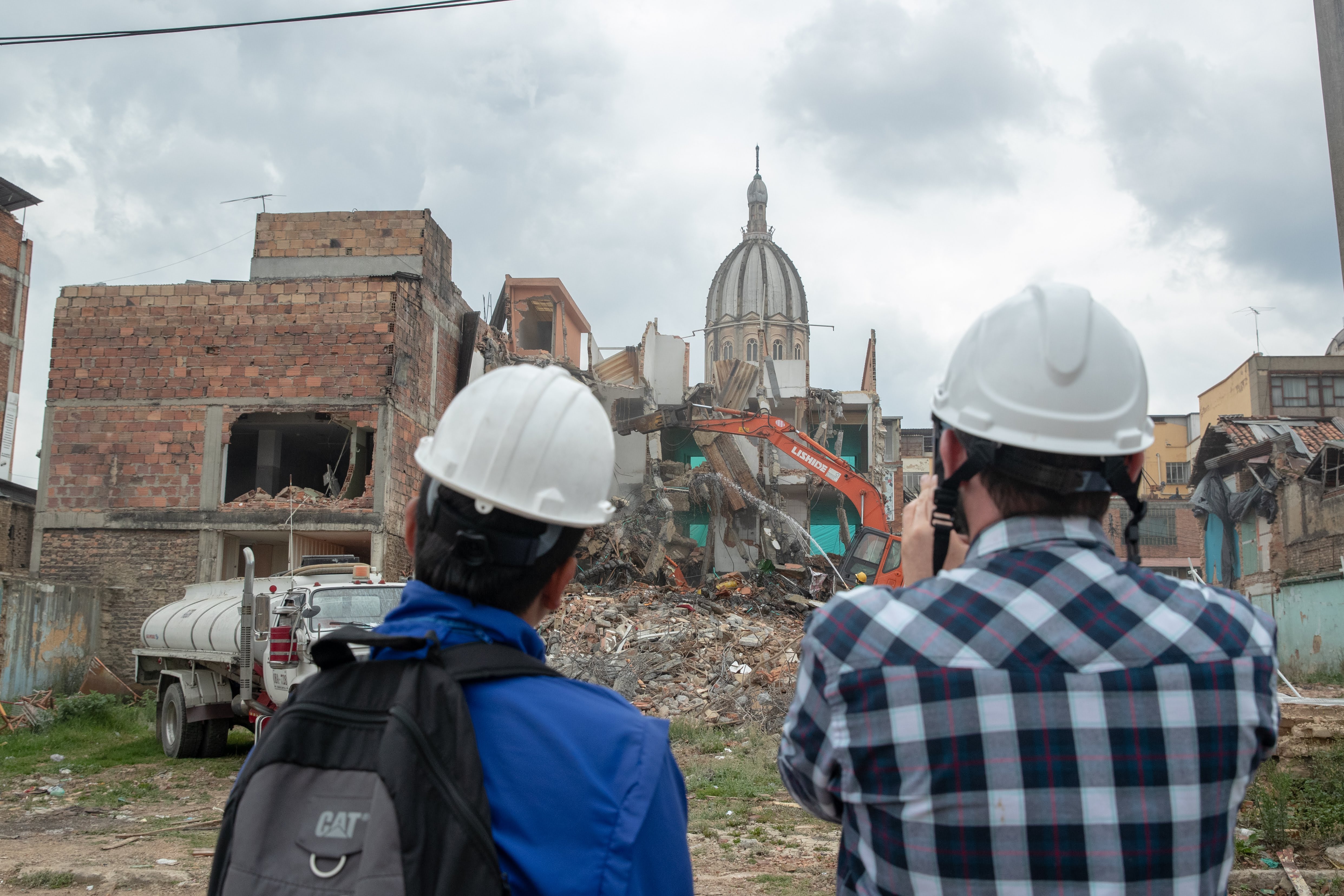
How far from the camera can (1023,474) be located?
1.55 meters

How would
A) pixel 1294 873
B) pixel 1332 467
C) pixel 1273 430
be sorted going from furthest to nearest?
pixel 1273 430
pixel 1332 467
pixel 1294 873

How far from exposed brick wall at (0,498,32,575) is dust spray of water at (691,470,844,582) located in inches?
535

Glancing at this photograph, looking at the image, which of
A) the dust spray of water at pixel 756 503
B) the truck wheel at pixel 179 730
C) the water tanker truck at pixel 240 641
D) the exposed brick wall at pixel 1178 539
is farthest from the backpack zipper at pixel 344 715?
the exposed brick wall at pixel 1178 539

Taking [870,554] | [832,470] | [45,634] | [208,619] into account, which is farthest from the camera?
[832,470]

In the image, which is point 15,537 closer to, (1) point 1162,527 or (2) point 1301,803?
(2) point 1301,803

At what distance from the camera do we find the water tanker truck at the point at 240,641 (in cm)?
941

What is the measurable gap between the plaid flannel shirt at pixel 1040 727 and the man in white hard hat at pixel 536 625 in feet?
0.97

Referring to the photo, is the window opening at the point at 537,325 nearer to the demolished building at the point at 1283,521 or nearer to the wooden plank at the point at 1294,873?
the demolished building at the point at 1283,521

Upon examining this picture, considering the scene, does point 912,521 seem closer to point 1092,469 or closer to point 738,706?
point 1092,469

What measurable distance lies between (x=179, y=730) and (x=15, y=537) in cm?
886

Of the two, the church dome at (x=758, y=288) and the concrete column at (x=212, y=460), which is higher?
the church dome at (x=758, y=288)

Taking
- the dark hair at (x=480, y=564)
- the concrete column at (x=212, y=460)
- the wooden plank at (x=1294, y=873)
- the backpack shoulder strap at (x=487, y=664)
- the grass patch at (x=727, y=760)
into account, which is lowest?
the grass patch at (x=727, y=760)

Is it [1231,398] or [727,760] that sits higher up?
[1231,398]

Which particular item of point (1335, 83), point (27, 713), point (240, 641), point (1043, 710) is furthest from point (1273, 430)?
point (1043, 710)
